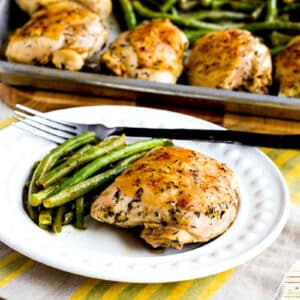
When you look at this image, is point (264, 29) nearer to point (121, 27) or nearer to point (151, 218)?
point (121, 27)

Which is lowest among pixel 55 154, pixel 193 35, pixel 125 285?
pixel 125 285

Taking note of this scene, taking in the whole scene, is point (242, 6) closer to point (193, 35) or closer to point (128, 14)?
point (193, 35)

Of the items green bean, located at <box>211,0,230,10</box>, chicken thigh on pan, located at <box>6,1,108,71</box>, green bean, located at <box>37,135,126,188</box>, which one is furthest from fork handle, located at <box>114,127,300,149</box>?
green bean, located at <box>211,0,230,10</box>

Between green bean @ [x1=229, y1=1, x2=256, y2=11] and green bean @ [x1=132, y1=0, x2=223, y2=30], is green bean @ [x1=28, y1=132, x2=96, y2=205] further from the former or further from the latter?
green bean @ [x1=229, y1=1, x2=256, y2=11]

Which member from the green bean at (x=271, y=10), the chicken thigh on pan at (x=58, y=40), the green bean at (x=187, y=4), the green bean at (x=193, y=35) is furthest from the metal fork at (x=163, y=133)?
the green bean at (x=187, y=4)

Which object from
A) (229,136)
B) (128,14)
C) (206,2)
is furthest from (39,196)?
(206,2)

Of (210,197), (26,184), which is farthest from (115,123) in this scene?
(210,197)

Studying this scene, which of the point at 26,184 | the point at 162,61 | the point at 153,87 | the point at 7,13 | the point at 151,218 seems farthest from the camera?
the point at 7,13
